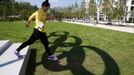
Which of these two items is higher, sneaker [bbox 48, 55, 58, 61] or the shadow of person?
sneaker [bbox 48, 55, 58, 61]

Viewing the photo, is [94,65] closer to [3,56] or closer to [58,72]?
[58,72]

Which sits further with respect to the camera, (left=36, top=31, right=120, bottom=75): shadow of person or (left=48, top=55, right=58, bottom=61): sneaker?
(left=48, top=55, right=58, bottom=61): sneaker

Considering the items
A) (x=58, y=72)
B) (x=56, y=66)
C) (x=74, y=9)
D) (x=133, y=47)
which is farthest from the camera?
(x=74, y=9)

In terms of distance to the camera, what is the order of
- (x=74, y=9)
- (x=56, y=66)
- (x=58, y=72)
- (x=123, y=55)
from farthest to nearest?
(x=74, y=9) → (x=123, y=55) → (x=56, y=66) → (x=58, y=72)

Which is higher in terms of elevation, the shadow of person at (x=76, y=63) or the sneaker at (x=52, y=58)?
the sneaker at (x=52, y=58)

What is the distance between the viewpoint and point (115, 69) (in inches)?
276

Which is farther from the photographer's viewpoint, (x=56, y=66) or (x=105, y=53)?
(x=105, y=53)

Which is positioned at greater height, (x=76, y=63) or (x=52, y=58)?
(x=52, y=58)

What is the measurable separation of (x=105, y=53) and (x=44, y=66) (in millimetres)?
2624

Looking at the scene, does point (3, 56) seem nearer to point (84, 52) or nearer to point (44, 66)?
point (44, 66)

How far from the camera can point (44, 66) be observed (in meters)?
7.21

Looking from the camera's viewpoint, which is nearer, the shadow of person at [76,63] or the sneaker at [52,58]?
the shadow of person at [76,63]

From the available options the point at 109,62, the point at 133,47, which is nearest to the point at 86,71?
the point at 109,62

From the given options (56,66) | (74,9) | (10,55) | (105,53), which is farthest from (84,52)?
(74,9)
